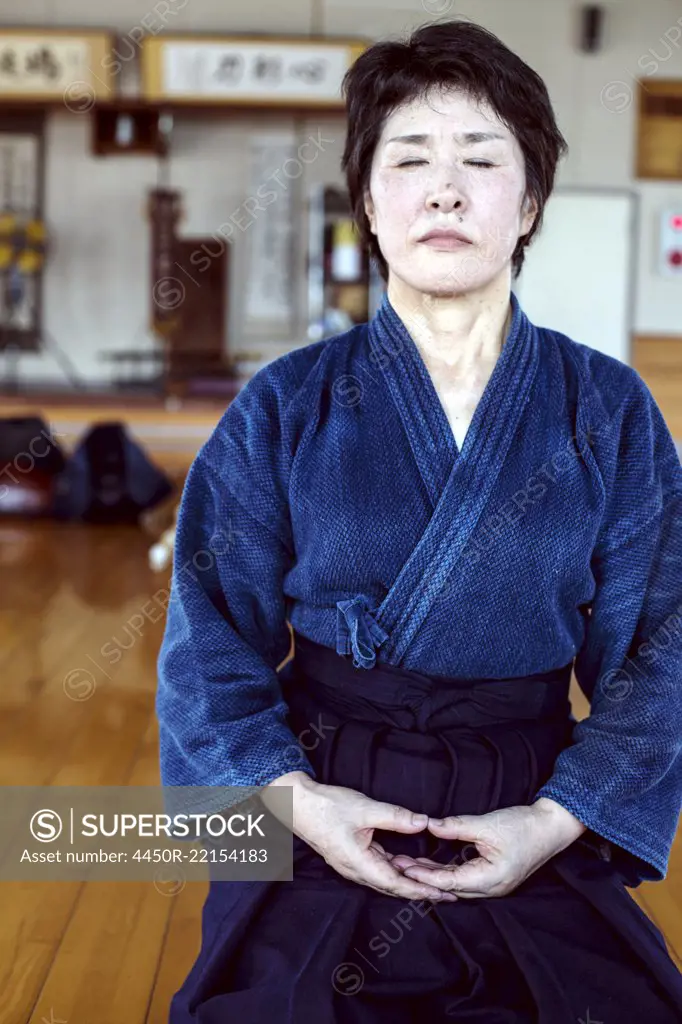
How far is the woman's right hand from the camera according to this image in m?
1.06

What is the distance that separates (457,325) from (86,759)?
152 cm

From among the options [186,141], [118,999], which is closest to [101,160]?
[186,141]

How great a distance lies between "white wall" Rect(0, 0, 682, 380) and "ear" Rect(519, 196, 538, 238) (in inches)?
234

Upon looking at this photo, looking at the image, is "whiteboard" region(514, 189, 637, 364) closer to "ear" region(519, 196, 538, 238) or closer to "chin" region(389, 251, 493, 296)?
"ear" region(519, 196, 538, 238)

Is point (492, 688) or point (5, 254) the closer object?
point (492, 688)

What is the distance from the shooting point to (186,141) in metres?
7.05

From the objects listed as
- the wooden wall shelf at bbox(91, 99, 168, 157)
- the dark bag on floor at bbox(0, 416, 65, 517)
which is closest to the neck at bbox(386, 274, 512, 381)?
the dark bag on floor at bbox(0, 416, 65, 517)

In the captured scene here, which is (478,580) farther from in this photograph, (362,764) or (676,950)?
(676,950)

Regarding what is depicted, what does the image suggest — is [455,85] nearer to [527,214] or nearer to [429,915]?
[527,214]

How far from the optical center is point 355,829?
1077 millimetres

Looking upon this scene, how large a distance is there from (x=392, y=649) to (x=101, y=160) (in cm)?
659

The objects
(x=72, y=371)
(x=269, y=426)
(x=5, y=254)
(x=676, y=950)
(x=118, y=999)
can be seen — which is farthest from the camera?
(x=72, y=371)

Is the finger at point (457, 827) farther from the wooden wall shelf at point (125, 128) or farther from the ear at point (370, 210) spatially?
the wooden wall shelf at point (125, 128)

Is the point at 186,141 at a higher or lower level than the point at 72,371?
higher
